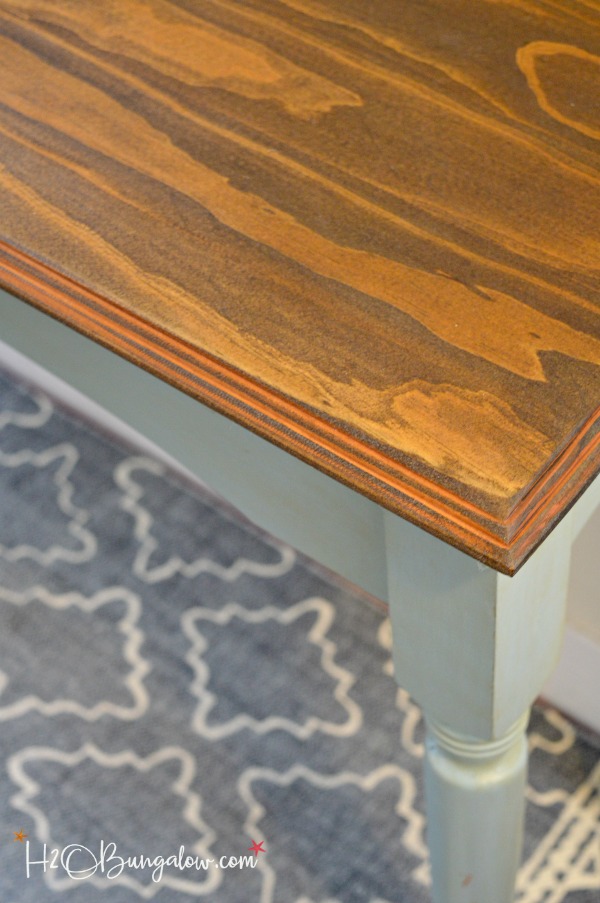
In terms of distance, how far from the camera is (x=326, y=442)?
44cm

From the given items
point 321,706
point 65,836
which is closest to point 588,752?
point 321,706

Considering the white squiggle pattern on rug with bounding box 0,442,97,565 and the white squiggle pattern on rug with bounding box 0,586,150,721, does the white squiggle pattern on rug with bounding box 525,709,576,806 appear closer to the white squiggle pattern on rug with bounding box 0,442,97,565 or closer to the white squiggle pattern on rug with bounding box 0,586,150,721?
the white squiggle pattern on rug with bounding box 0,586,150,721

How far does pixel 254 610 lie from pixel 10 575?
31 cm

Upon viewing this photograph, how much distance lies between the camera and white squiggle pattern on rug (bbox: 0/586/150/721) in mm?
1146

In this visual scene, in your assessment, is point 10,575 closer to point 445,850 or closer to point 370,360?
point 445,850

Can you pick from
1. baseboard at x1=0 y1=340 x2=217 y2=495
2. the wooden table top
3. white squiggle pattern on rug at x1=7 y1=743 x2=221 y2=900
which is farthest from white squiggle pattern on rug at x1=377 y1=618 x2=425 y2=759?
the wooden table top

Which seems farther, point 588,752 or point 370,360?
point 588,752

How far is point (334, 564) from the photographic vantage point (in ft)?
1.85

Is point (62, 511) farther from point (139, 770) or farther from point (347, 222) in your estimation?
point (347, 222)

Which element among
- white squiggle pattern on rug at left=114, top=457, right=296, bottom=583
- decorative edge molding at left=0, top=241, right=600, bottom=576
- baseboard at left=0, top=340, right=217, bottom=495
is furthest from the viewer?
baseboard at left=0, top=340, right=217, bottom=495

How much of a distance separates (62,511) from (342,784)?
51 cm

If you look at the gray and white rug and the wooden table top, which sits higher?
the wooden table top

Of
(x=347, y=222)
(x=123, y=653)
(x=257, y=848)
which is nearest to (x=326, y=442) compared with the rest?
(x=347, y=222)

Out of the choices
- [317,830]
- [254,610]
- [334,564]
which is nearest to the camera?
[334,564]
